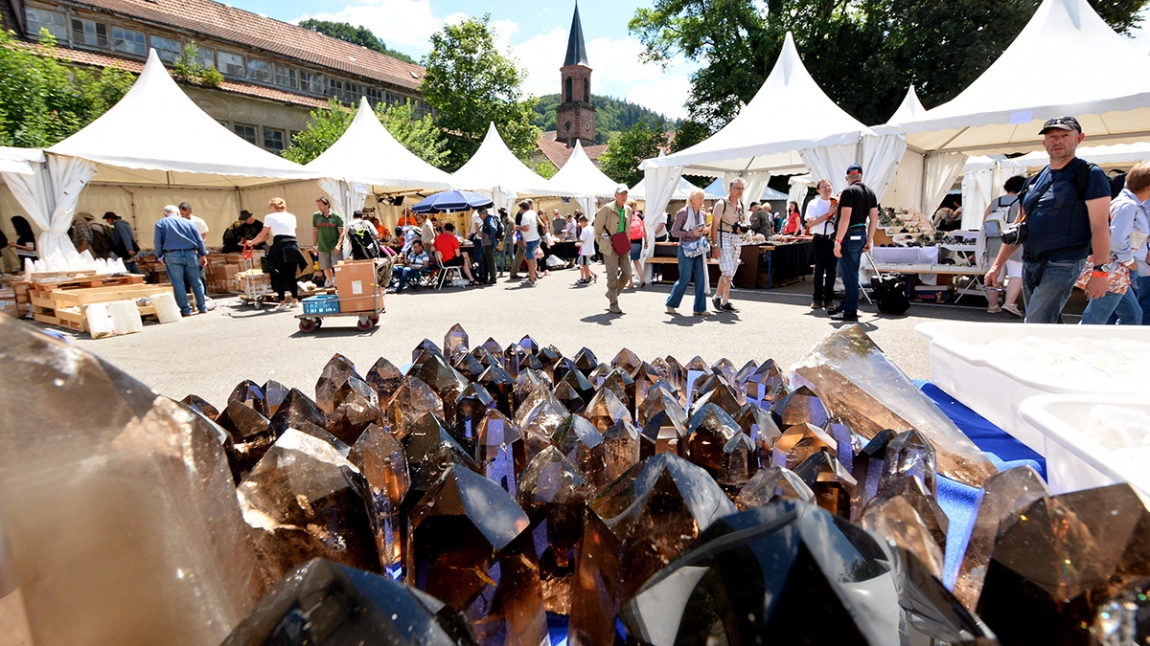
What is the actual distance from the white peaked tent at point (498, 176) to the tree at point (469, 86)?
17.0 metres

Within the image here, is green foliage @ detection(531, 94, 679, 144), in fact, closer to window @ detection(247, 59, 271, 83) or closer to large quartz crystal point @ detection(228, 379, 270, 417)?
window @ detection(247, 59, 271, 83)

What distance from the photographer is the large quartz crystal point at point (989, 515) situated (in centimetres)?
80

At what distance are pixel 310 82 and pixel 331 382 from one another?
110 feet

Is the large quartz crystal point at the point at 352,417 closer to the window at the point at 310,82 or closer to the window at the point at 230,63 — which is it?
the window at the point at 230,63

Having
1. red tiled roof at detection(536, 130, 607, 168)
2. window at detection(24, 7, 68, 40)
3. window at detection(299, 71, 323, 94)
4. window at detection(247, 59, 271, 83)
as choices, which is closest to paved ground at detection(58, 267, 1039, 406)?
window at detection(24, 7, 68, 40)

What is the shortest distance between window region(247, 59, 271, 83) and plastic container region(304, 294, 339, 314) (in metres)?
26.8

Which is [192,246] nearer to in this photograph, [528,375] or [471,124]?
[528,375]

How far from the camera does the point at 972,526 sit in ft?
2.94

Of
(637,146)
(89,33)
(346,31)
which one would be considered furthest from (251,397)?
(346,31)

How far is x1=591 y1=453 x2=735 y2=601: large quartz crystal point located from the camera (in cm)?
69

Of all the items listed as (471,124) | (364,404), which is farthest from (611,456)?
(471,124)

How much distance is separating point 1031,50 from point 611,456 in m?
10.8

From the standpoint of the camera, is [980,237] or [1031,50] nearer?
[980,237]

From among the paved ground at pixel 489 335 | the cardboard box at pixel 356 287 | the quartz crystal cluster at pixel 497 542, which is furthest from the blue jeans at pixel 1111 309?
the cardboard box at pixel 356 287
